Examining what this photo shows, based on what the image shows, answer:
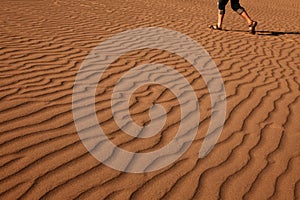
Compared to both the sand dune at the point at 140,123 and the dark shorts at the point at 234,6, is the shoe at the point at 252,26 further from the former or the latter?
the sand dune at the point at 140,123

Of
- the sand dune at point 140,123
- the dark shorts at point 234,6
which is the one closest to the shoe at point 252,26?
the dark shorts at point 234,6

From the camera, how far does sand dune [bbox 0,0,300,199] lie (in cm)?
265

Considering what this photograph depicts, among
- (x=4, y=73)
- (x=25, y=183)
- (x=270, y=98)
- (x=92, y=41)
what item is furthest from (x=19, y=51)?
(x=270, y=98)

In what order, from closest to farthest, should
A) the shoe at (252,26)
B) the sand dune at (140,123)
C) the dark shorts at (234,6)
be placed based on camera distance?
the sand dune at (140,123) → the dark shorts at (234,6) → the shoe at (252,26)

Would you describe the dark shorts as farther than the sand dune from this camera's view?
Yes


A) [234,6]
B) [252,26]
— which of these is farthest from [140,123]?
[252,26]

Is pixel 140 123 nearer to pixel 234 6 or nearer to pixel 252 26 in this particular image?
pixel 234 6

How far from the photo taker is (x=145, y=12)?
34.3 ft

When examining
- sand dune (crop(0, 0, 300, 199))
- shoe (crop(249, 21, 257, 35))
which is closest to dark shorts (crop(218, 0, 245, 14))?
shoe (crop(249, 21, 257, 35))

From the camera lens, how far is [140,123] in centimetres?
354

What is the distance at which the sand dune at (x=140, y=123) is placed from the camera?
265 cm

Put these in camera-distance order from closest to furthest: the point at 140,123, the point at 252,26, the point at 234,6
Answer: the point at 140,123 → the point at 234,6 → the point at 252,26

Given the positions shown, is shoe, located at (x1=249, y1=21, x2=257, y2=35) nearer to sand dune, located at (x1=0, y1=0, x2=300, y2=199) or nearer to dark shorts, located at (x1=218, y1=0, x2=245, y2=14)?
dark shorts, located at (x1=218, y1=0, x2=245, y2=14)

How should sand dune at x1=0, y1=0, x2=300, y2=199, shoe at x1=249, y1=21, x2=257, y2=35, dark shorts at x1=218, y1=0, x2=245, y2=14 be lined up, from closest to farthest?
sand dune at x1=0, y1=0, x2=300, y2=199, dark shorts at x1=218, y1=0, x2=245, y2=14, shoe at x1=249, y1=21, x2=257, y2=35
